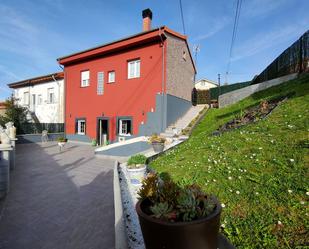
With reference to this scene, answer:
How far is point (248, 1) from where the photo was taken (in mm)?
8336

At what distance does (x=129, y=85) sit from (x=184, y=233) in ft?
43.0

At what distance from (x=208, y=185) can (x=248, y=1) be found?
26.7 feet

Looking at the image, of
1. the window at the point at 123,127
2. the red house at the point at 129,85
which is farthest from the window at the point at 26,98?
the window at the point at 123,127

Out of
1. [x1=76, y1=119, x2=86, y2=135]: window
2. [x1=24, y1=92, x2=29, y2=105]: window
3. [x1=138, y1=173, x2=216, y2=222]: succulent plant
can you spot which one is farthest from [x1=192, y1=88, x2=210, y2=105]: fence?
[x1=138, y1=173, x2=216, y2=222]: succulent plant

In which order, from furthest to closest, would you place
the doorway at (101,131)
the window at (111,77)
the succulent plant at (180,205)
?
the doorway at (101,131)
the window at (111,77)
the succulent plant at (180,205)

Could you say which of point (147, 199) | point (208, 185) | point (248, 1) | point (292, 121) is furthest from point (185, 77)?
point (147, 199)

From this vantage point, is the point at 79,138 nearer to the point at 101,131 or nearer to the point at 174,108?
the point at 101,131

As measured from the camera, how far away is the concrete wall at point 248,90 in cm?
1319

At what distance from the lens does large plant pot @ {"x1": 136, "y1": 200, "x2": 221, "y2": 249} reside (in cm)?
186

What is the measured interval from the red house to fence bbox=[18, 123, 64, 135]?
5.30 feet

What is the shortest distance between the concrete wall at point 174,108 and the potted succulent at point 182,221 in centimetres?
1070

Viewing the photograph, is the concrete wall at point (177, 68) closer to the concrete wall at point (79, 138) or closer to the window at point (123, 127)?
the window at point (123, 127)

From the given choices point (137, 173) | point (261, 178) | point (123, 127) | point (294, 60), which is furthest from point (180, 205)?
point (294, 60)

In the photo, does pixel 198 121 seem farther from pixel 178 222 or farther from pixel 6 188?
pixel 178 222
